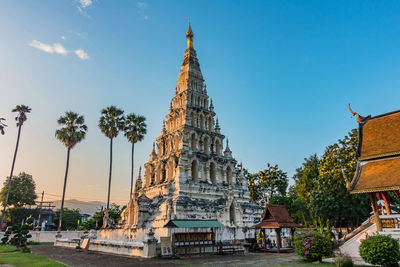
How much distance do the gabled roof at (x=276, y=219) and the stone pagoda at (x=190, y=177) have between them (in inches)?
174

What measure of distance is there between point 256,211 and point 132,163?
1947cm

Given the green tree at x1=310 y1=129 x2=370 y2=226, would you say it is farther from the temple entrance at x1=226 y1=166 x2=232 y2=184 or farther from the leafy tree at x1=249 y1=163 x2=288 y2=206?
the leafy tree at x1=249 y1=163 x2=288 y2=206

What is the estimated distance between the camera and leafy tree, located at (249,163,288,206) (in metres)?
54.0

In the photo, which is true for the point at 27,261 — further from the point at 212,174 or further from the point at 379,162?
the point at 379,162

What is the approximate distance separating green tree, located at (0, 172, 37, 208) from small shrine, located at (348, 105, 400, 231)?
60.6 metres

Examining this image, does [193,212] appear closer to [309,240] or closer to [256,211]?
[256,211]

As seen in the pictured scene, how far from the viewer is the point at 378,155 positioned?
17.8 metres

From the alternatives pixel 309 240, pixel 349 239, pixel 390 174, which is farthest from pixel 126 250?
pixel 390 174

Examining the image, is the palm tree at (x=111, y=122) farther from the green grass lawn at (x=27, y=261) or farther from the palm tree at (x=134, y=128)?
the green grass lawn at (x=27, y=261)

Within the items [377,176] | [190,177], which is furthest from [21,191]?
[377,176]

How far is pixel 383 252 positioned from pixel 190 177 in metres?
21.1

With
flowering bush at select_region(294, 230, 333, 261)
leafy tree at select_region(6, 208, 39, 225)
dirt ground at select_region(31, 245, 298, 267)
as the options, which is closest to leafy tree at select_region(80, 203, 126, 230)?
leafy tree at select_region(6, 208, 39, 225)

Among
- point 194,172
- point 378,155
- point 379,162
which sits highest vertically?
point 194,172

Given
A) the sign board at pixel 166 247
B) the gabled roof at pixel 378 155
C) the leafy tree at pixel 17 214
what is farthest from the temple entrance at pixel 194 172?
the leafy tree at pixel 17 214
